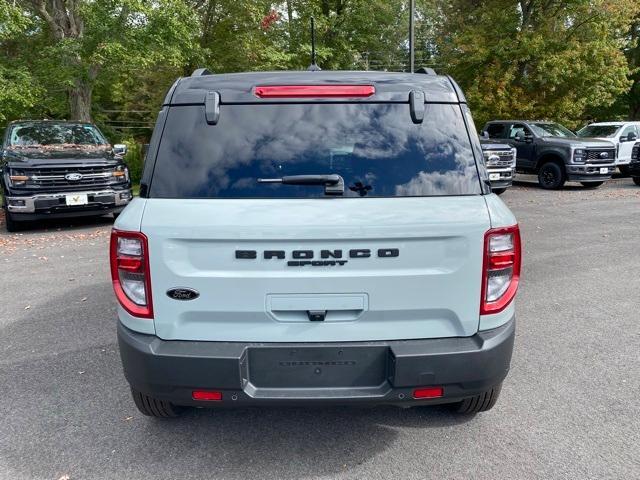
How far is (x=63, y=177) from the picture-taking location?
375 inches

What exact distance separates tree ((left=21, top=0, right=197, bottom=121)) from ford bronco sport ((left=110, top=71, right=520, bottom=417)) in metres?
12.3

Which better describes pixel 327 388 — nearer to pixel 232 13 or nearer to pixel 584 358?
pixel 584 358

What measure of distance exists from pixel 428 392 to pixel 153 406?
1.53 metres

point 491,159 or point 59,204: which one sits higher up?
point 491,159

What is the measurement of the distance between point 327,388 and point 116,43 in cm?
1313

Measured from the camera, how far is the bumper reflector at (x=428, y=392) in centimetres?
244

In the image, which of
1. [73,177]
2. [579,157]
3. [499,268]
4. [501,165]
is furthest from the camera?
[579,157]

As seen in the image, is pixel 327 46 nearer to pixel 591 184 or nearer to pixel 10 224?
pixel 591 184

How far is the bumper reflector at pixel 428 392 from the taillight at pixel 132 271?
1302mm

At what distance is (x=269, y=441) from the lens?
2971mm

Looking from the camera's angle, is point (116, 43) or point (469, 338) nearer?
point (469, 338)

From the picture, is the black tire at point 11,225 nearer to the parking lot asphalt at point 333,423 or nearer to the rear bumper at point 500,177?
the parking lot asphalt at point 333,423

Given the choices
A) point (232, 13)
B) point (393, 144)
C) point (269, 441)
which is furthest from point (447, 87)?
point (232, 13)

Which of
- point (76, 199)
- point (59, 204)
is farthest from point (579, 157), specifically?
point (59, 204)
